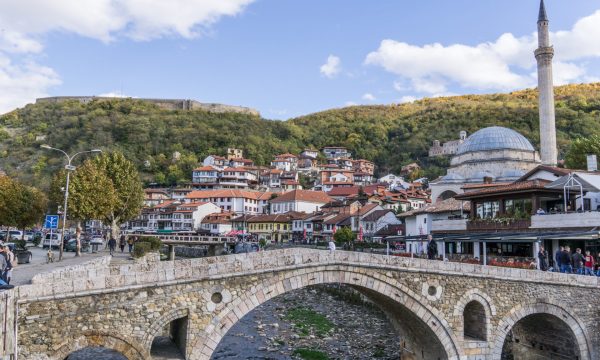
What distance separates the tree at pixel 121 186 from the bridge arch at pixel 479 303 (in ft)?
101

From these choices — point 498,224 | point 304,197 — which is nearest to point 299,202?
point 304,197

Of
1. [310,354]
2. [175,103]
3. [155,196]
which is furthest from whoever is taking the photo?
[175,103]

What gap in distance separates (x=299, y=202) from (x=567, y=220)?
51595 mm

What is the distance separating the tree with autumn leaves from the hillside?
1754 inches

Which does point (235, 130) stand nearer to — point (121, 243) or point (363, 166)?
point (363, 166)

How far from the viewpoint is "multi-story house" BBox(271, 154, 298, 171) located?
103m

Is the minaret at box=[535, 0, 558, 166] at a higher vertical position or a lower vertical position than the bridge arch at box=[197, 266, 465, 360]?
higher

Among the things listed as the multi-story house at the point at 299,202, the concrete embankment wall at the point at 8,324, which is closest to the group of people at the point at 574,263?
the concrete embankment wall at the point at 8,324

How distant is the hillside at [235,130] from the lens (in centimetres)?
9544

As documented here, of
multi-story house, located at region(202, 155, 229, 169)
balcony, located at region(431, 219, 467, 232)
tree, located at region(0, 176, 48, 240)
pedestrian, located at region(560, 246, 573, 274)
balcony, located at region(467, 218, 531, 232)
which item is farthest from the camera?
multi-story house, located at region(202, 155, 229, 169)

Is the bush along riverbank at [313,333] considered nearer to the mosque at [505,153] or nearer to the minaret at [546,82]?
the mosque at [505,153]

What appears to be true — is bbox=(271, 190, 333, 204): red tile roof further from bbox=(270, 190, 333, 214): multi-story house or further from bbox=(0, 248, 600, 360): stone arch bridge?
bbox=(0, 248, 600, 360): stone arch bridge

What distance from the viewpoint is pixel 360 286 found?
50.6 ft

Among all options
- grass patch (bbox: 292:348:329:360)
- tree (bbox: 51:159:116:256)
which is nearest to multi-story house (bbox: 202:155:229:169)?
tree (bbox: 51:159:116:256)
